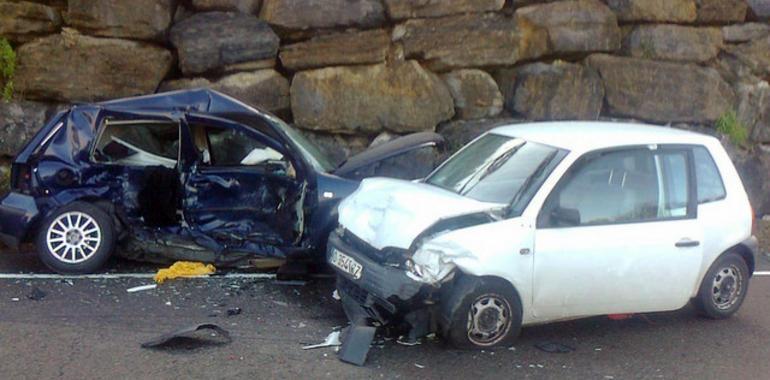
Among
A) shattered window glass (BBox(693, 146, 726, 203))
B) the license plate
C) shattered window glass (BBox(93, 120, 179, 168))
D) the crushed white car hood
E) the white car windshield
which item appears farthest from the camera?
shattered window glass (BBox(93, 120, 179, 168))

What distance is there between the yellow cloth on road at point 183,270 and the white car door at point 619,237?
10.6 ft

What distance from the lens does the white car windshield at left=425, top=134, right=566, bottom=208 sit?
6.73 metres

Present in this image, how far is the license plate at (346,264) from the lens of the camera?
651 cm

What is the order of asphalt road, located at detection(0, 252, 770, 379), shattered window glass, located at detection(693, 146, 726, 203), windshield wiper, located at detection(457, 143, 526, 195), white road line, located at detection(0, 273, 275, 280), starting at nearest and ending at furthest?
asphalt road, located at detection(0, 252, 770, 379) < windshield wiper, located at detection(457, 143, 526, 195) < shattered window glass, located at detection(693, 146, 726, 203) < white road line, located at detection(0, 273, 275, 280)

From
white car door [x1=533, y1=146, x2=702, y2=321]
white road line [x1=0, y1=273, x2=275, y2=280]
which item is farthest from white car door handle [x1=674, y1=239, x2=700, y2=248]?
white road line [x1=0, y1=273, x2=275, y2=280]

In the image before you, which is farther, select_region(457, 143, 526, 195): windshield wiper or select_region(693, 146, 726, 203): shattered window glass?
select_region(693, 146, 726, 203): shattered window glass

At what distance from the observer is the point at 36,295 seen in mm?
7492

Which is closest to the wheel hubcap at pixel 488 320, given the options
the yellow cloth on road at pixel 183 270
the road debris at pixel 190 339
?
the road debris at pixel 190 339

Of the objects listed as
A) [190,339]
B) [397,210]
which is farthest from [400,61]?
[190,339]

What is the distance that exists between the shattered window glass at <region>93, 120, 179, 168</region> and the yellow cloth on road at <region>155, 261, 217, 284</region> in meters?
0.95

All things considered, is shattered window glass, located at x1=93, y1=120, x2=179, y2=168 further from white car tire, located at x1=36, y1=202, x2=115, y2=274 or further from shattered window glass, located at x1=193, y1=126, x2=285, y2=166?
white car tire, located at x1=36, y1=202, x2=115, y2=274

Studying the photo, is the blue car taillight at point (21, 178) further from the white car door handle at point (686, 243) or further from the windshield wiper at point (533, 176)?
the white car door handle at point (686, 243)

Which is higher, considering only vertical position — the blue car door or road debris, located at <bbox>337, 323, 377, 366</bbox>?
the blue car door

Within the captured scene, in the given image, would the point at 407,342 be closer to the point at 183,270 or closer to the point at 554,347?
the point at 554,347
